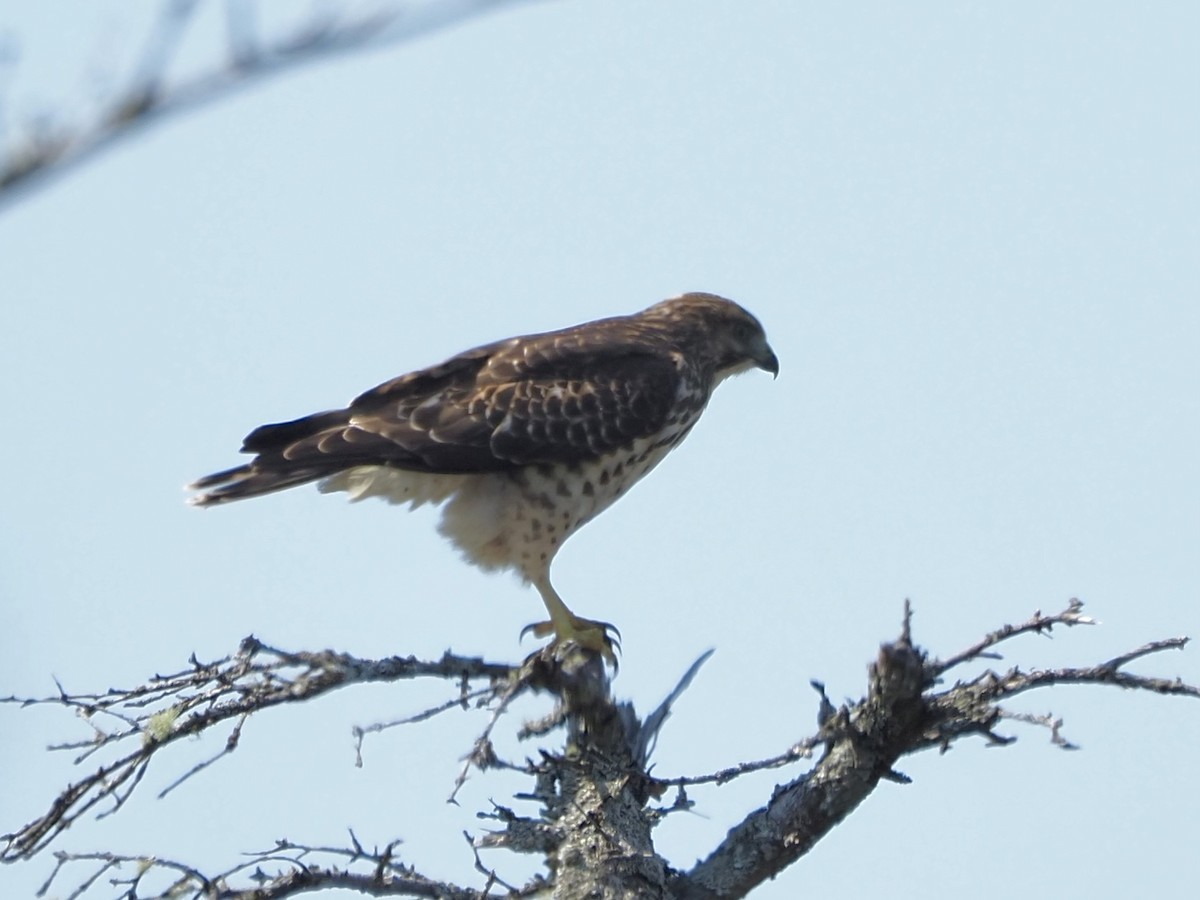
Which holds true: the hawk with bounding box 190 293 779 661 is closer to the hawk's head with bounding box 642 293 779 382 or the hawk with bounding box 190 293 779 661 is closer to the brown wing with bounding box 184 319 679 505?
the brown wing with bounding box 184 319 679 505

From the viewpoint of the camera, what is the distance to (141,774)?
480cm

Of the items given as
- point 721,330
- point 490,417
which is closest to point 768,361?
point 721,330

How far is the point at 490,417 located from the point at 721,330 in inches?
68.1

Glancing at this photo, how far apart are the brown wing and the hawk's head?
56cm

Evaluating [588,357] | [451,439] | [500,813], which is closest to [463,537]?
[451,439]

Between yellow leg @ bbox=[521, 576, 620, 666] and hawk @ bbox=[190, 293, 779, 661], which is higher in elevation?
hawk @ bbox=[190, 293, 779, 661]

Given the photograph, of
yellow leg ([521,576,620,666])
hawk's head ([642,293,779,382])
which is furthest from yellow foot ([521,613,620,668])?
hawk's head ([642,293,779,382])

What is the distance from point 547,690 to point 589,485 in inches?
65.5

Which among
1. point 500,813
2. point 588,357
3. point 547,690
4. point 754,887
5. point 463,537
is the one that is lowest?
point 754,887

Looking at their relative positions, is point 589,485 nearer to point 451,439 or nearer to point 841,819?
point 451,439

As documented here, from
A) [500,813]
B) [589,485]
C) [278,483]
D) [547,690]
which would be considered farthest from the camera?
[589,485]

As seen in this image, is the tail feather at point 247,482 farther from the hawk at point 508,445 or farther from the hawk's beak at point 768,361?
the hawk's beak at point 768,361

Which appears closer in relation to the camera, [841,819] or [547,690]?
[841,819]

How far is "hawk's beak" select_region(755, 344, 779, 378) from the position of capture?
855 centimetres
